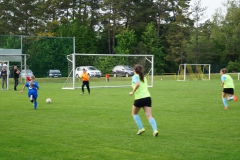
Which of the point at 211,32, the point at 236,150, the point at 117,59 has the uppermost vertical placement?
the point at 211,32

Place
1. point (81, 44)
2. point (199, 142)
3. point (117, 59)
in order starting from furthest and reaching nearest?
point (81, 44)
point (117, 59)
point (199, 142)

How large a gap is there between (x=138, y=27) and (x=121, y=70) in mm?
34869

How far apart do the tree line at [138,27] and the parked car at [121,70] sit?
2705cm

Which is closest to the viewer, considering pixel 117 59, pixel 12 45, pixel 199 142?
pixel 199 142

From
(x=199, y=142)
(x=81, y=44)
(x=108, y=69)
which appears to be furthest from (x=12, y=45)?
(x=199, y=142)

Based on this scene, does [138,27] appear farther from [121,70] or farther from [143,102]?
[143,102]

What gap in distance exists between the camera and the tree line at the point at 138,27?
6862cm

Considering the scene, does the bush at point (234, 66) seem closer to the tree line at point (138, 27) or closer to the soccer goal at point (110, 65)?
the tree line at point (138, 27)

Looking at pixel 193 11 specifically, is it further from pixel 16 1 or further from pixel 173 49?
pixel 16 1

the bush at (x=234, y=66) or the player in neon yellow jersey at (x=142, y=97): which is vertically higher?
the bush at (x=234, y=66)

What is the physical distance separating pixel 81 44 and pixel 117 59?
29285 millimetres

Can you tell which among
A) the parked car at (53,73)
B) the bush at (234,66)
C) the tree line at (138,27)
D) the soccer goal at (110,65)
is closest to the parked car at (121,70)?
the soccer goal at (110,65)

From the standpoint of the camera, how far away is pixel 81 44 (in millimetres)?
68312

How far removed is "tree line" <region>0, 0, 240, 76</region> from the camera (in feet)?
225
